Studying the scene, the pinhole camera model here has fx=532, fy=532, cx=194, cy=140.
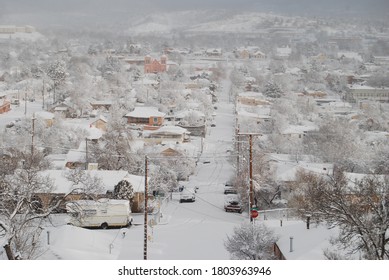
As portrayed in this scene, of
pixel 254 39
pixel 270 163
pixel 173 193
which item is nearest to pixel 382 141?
pixel 270 163

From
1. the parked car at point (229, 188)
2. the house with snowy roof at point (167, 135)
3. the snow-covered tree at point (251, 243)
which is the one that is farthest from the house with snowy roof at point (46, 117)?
the snow-covered tree at point (251, 243)

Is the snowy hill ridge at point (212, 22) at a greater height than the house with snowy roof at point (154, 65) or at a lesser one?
greater

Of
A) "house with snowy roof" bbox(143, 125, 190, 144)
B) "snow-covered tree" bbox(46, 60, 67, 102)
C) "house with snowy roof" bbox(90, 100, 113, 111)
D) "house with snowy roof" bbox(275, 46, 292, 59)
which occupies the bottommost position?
"house with snowy roof" bbox(143, 125, 190, 144)

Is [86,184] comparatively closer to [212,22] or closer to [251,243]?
[251,243]

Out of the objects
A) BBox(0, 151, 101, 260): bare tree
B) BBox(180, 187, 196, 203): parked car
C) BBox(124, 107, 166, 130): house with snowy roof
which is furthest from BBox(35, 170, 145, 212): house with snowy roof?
BBox(124, 107, 166, 130): house with snowy roof

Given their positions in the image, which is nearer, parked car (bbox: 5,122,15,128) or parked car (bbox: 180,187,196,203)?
parked car (bbox: 180,187,196,203)

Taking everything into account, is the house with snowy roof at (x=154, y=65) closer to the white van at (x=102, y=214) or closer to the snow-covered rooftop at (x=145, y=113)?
the snow-covered rooftop at (x=145, y=113)

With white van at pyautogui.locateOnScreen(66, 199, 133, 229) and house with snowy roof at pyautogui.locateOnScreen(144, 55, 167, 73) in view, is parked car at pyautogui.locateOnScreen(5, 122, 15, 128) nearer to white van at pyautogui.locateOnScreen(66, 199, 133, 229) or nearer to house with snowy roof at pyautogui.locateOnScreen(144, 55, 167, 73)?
white van at pyautogui.locateOnScreen(66, 199, 133, 229)
